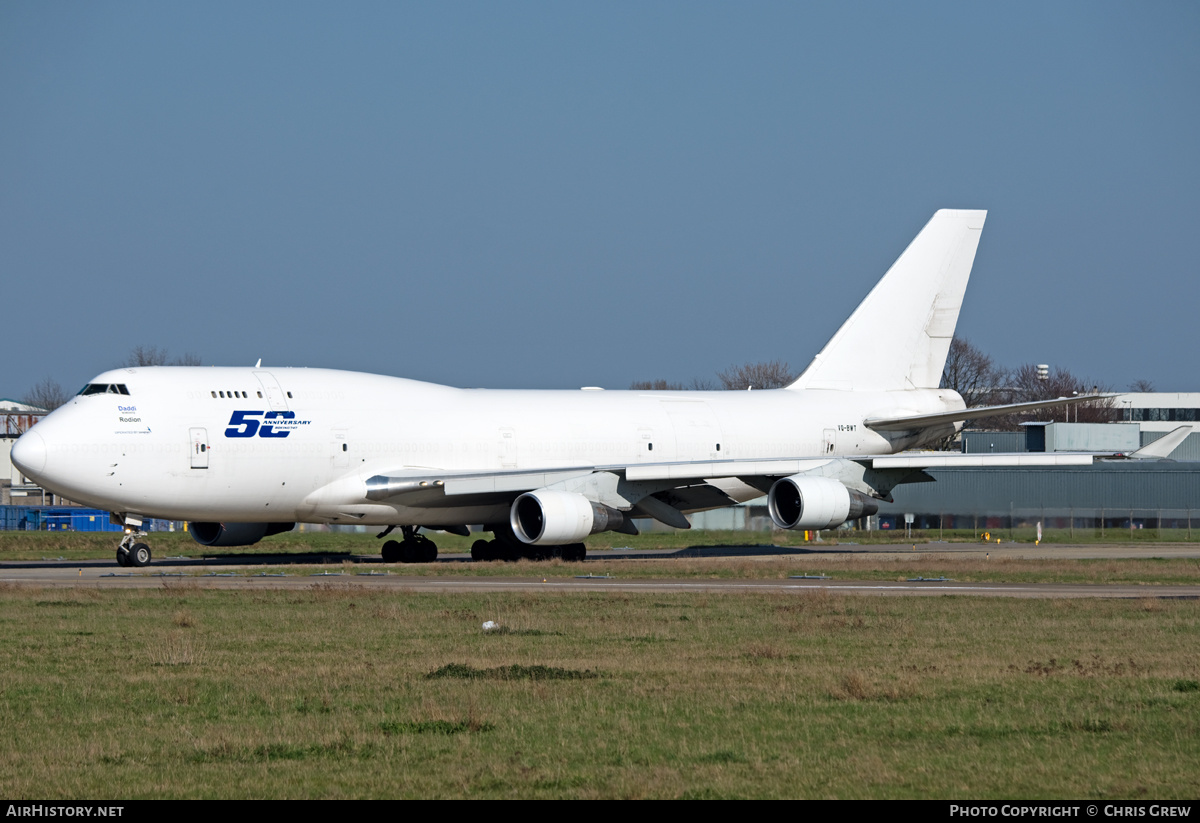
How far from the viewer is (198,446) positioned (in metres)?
33.2

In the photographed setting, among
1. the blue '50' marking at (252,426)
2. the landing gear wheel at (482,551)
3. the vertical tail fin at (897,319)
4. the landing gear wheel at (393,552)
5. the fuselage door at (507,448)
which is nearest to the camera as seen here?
the blue '50' marking at (252,426)

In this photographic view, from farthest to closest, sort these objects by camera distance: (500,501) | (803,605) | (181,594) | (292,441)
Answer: (500,501) < (292,441) < (181,594) < (803,605)

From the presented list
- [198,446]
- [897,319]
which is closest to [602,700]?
[198,446]

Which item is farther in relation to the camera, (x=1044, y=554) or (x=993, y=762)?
(x=1044, y=554)

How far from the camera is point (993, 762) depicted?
10.8 metres

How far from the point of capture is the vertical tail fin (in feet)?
150

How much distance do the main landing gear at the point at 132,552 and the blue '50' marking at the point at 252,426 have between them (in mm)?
3653

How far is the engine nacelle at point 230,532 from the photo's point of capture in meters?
39.4

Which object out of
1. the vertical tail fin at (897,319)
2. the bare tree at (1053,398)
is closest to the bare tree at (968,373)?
the bare tree at (1053,398)

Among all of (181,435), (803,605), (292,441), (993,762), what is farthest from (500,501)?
(993,762)

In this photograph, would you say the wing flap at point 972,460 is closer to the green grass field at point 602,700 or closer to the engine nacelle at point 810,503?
the engine nacelle at point 810,503

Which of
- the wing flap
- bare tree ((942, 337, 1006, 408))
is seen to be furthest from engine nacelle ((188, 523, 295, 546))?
bare tree ((942, 337, 1006, 408))

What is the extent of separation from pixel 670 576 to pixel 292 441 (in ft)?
31.6
